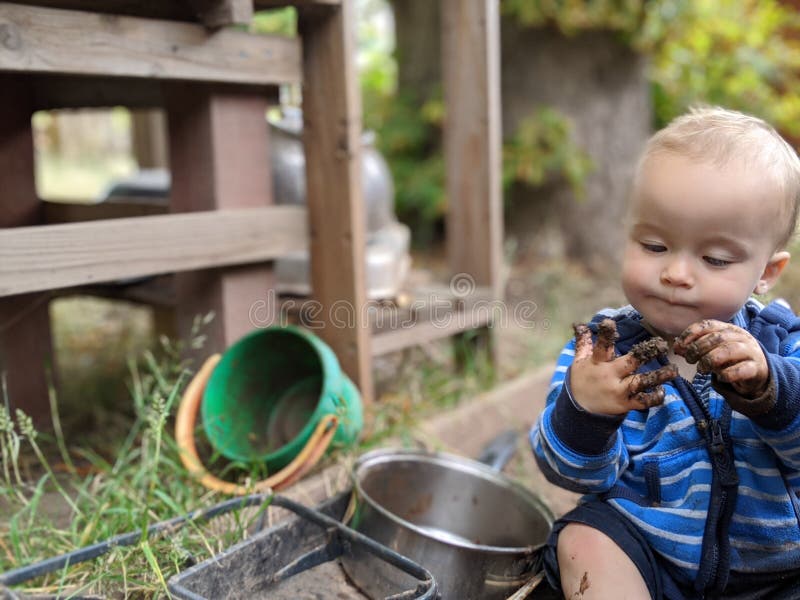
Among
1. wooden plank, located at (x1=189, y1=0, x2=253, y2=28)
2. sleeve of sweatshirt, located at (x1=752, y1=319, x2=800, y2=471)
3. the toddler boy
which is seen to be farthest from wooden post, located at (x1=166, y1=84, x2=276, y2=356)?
sleeve of sweatshirt, located at (x1=752, y1=319, x2=800, y2=471)

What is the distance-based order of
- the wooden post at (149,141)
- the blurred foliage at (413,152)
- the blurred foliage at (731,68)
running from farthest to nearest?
the blurred foliage at (731,68) → the blurred foliage at (413,152) → the wooden post at (149,141)

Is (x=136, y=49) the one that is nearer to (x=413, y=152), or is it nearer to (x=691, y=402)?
(x=691, y=402)

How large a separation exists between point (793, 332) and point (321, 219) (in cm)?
140

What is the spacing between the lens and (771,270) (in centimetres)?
136

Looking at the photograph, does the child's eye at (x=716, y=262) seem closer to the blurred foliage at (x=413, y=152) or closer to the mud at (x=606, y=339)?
the mud at (x=606, y=339)

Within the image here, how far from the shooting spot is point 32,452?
93.6 inches

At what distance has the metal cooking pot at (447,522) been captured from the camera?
59.6 inches

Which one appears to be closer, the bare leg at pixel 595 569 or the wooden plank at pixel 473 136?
the bare leg at pixel 595 569

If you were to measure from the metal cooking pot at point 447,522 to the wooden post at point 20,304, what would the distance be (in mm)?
1232

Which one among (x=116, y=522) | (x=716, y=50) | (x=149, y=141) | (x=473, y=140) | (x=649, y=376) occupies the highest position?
(x=716, y=50)

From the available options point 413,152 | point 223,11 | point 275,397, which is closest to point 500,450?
point 275,397

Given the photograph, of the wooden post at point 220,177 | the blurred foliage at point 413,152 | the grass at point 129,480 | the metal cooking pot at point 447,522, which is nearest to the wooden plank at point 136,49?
the wooden post at point 220,177

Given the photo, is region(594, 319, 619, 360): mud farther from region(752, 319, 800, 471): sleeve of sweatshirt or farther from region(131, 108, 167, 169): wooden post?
region(131, 108, 167, 169): wooden post

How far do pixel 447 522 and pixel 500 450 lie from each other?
43cm
